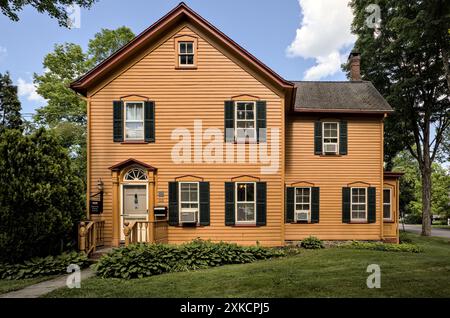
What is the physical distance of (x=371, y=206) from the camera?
13.2 metres

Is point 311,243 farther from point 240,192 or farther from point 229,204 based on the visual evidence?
point 229,204

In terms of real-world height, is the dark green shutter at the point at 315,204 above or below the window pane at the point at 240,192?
below

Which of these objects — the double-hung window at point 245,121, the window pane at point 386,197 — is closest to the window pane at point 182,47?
the double-hung window at point 245,121

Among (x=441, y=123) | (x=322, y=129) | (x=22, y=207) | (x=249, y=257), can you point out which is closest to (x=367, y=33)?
(x=441, y=123)

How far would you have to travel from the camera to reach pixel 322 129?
44.1 ft

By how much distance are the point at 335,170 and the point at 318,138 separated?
171cm

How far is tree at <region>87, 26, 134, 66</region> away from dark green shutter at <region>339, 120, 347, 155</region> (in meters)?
22.7

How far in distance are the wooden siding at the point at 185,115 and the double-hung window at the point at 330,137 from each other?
115 inches

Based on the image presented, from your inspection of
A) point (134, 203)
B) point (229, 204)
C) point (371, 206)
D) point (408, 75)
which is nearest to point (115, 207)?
point (134, 203)

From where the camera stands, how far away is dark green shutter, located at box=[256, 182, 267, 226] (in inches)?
458

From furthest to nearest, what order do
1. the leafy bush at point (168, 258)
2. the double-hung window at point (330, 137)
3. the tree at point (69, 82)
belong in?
the tree at point (69, 82)
the double-hung window at point (330, 137)
the leafy bush at point (168, 258)

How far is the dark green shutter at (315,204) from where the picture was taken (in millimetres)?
13125

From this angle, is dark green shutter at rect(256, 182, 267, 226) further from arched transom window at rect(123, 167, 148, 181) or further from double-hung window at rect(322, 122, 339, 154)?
arched transom window at rect(123, 167, 148, 181)

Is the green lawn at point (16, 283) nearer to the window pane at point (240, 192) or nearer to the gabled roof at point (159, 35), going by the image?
the window pane at point (240, 192)
